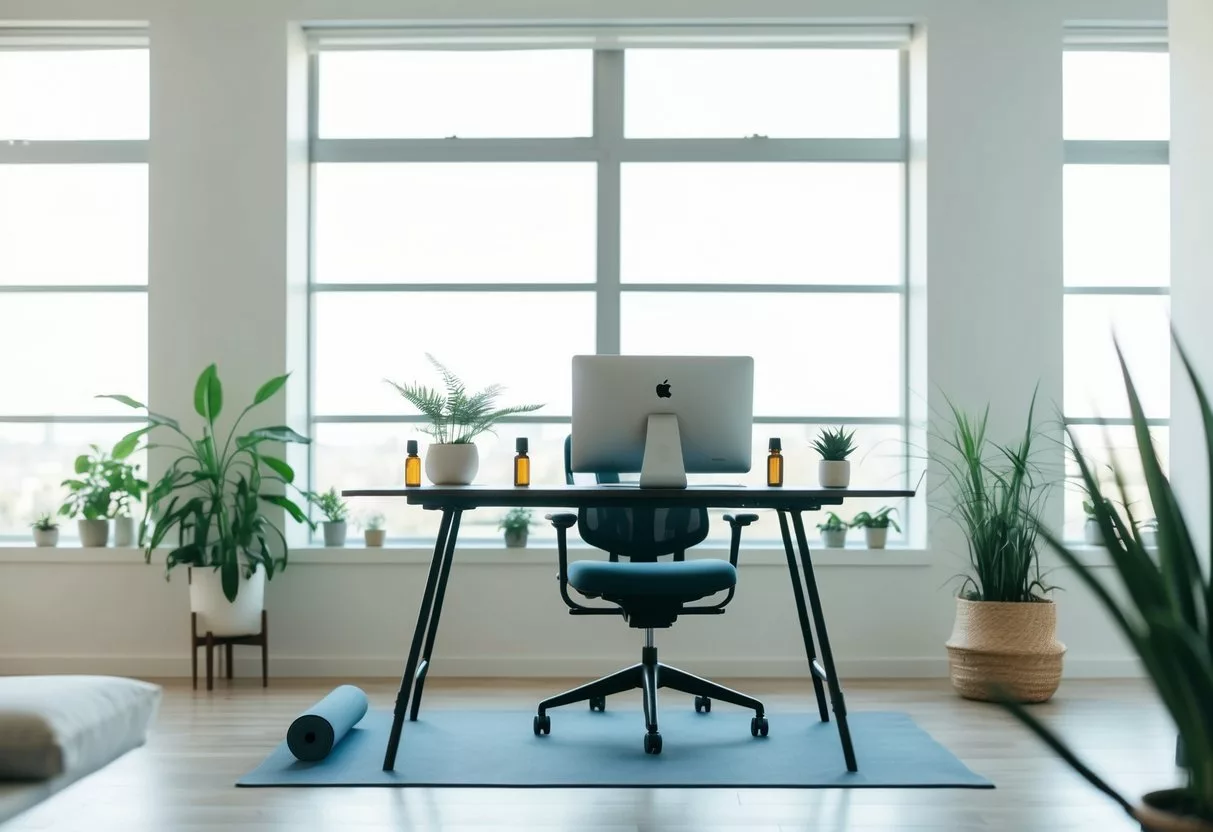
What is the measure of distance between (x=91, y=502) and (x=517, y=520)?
189 cm

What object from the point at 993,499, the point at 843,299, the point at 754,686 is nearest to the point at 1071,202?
the point at 843,299

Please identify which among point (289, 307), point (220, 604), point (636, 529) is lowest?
point (220, 604)

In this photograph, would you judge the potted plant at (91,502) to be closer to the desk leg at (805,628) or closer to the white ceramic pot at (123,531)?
the white ceramic pot at (123,531)

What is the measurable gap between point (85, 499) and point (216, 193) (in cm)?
149

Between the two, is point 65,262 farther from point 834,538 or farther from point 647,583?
point 834,538

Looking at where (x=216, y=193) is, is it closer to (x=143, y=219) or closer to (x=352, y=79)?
(x=143, y=219)

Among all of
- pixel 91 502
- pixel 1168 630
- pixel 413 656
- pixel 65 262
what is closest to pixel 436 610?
pixel 413 656

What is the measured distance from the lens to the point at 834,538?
468cm

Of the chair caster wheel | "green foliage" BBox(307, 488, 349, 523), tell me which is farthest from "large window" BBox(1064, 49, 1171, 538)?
"green foliage" BBox(307, 488, 349, 523)

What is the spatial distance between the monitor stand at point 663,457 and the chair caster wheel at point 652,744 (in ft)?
2.54

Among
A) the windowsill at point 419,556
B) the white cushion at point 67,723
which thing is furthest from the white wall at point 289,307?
the white cushion at point 67,723

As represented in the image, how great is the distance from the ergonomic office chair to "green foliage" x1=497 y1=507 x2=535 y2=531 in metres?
0.89

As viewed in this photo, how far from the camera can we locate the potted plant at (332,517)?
185 inches

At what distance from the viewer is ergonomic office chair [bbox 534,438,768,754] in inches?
128
